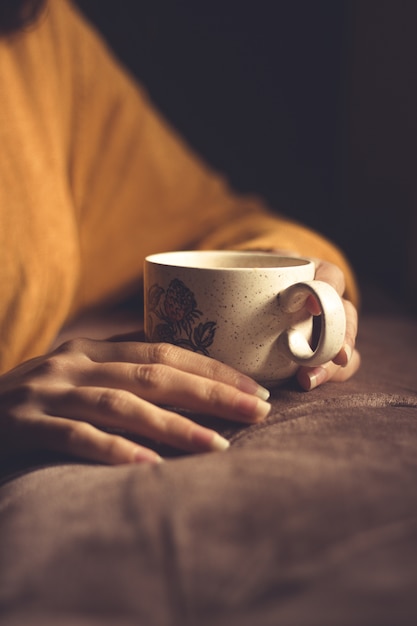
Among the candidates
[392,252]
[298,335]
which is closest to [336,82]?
[392,252]

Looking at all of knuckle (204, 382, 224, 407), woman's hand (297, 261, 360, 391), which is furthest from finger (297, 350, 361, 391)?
knuckle (204, 382, 224, 407)

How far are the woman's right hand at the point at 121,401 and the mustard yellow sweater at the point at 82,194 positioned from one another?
29cm

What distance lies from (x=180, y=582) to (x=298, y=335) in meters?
0.23

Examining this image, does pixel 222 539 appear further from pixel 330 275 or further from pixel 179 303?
pixel 330 275

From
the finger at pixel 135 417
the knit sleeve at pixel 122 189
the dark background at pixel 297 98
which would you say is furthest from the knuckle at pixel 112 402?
the dark background at pixel 297 98

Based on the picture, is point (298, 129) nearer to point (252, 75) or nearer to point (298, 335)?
point (252, 75)

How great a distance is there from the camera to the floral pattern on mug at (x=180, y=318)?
461 millimetres

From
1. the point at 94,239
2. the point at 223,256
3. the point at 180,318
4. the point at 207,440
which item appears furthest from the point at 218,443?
the point at 94,239

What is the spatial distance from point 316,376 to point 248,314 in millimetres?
96

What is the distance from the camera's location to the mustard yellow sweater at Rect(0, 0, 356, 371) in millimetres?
756

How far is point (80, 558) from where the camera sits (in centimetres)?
32

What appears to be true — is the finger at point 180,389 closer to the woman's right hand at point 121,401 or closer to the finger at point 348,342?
the woman's right hand at point 121,401

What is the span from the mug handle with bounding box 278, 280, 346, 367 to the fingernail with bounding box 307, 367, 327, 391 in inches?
1.5

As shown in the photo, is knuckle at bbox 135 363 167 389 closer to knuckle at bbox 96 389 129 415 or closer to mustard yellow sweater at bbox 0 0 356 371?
knuckle at bbox 96 389 129 415
